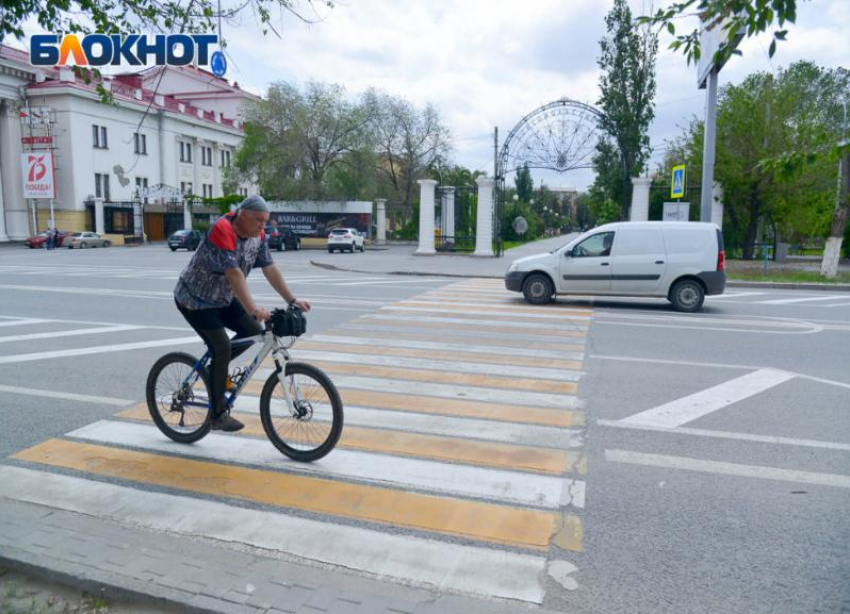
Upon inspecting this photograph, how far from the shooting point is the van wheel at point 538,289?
48.0 ft

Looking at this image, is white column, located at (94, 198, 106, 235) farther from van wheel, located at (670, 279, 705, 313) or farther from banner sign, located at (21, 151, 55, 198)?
van wheel, located at (670, 279, 705, 313)

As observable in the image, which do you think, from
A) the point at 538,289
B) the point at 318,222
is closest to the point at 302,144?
the point at 318,222

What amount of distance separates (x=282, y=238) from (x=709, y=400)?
38505 mm

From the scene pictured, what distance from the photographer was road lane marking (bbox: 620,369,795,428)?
245 inches

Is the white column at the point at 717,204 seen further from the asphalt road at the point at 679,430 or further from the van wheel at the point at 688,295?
the van wheel at the point at 688,295

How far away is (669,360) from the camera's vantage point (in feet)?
29.1

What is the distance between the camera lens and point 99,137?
2098 inches

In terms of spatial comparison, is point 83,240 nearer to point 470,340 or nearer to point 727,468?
point 470,340

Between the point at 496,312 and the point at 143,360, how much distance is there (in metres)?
6.82

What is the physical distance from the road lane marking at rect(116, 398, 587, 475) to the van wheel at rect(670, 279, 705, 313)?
957 centimetres

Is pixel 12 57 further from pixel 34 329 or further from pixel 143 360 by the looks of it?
pixel 143 360

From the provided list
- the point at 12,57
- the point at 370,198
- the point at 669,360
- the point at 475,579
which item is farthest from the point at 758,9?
the point at 12,57

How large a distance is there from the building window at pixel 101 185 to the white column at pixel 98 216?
1.94 m

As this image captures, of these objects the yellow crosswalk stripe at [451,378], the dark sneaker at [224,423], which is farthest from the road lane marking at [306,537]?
the yellow crosswalk stripe at [451,378]
